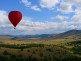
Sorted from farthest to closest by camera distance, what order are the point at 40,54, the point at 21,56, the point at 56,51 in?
the point at 56,51, the point at 40,54, the point at 21,56

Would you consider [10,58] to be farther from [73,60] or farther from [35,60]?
[73,60]

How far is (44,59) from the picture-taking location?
4797 cm

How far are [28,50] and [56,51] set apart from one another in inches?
286

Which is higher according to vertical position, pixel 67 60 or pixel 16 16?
pixel 16 16

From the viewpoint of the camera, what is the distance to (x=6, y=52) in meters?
49.0

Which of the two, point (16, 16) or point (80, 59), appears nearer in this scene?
point (80, 59)

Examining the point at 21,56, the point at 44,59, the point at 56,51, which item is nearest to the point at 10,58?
the point at 21,56

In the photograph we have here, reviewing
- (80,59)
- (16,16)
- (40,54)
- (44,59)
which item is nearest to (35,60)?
(44,59)

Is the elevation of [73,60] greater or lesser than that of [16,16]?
lesser

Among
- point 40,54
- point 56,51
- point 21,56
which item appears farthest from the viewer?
point 56,51

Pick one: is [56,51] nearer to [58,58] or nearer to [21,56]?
[58,58]

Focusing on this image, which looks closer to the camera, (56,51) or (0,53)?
(0,53)

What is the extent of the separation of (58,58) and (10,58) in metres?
11.0

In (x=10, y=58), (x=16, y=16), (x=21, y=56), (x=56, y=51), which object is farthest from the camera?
(x=16, y=16)
